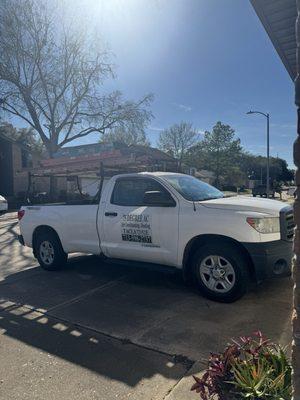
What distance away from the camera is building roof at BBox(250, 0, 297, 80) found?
4574mm

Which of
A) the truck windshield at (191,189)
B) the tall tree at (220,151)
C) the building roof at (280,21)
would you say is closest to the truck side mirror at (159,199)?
the truck windshield at (191,189)

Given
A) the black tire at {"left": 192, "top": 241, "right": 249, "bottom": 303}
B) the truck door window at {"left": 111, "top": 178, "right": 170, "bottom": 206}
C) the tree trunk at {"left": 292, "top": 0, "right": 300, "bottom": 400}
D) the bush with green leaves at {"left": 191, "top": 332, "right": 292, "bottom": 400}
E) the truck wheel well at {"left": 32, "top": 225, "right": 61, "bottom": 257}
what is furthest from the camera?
the truck wheel well at {"left": 32, "top": 225, "right": 61, "bottom": 257}

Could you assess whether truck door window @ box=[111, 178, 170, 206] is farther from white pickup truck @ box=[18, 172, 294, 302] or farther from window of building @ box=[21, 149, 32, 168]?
window of building @ box=[21, 149, 32, 168]

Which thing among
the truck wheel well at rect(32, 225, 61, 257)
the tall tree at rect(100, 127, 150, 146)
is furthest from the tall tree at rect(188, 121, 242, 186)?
the truck wheel well at rect(32, 225, 61, 257)

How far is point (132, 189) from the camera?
19.6ft

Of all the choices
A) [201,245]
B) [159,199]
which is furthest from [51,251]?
[201,245]

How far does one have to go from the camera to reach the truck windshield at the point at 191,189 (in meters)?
5.49

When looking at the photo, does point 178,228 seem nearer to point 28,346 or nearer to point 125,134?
point 28,346

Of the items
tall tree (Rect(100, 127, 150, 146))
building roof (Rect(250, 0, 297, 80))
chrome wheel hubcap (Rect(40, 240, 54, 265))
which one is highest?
tall tree (Rect(100, 127, 150, 146))

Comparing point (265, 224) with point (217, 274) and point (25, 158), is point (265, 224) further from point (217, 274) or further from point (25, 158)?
point (25, 158)

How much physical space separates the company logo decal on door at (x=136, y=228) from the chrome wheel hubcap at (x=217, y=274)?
3.10 ft

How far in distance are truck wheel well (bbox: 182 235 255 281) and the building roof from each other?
287 centimetres

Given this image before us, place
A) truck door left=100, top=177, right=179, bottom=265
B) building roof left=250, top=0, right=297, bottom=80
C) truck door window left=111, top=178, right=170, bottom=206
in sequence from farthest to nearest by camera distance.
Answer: truck door window left=111, top=178, right=170, bottom=206 → truck door left=100, top=177, right=179, bottom=265 → building roof left=250, top=0, right=297, bottom=80

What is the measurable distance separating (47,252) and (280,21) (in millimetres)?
5325
